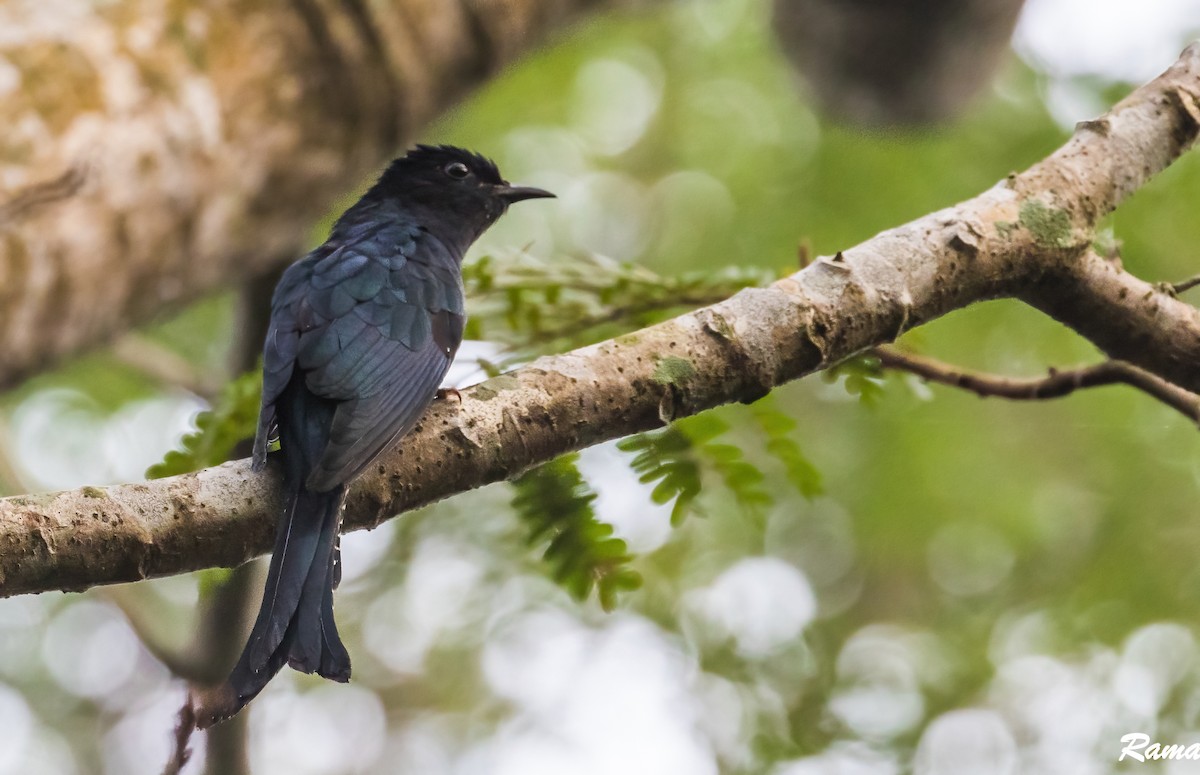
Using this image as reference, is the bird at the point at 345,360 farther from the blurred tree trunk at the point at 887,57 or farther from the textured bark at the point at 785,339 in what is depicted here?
the blurred tree trunk at the point at 887,57

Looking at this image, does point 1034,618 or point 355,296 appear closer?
point 355,296

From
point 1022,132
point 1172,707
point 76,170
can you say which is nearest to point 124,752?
point 76,170

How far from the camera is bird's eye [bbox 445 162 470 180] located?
446 cm

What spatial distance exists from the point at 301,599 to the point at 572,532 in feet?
2.96

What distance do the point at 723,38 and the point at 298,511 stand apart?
800 centimetres

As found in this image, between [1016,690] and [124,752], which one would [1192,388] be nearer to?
[1016,690]

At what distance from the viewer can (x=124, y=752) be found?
6523 millimetres

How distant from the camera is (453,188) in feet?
14.6

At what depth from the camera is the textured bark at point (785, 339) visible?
8.28 ft

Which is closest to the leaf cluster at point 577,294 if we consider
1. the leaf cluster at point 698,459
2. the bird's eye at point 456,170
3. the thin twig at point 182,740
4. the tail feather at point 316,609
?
the leaf cluster at point 698,459

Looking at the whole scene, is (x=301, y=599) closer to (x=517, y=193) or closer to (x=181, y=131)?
(x=181, y=131)

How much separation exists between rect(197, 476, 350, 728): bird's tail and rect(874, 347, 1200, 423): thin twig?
155 centimetres

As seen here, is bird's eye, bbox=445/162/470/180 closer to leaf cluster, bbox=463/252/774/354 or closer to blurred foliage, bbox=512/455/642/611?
leaf cluster, bbox=463/252/774/354

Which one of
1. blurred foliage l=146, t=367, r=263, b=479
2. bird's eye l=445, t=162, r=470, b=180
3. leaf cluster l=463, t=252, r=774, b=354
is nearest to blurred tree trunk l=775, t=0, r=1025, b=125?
bird's eye l=445, t=162, r=470, b=180
